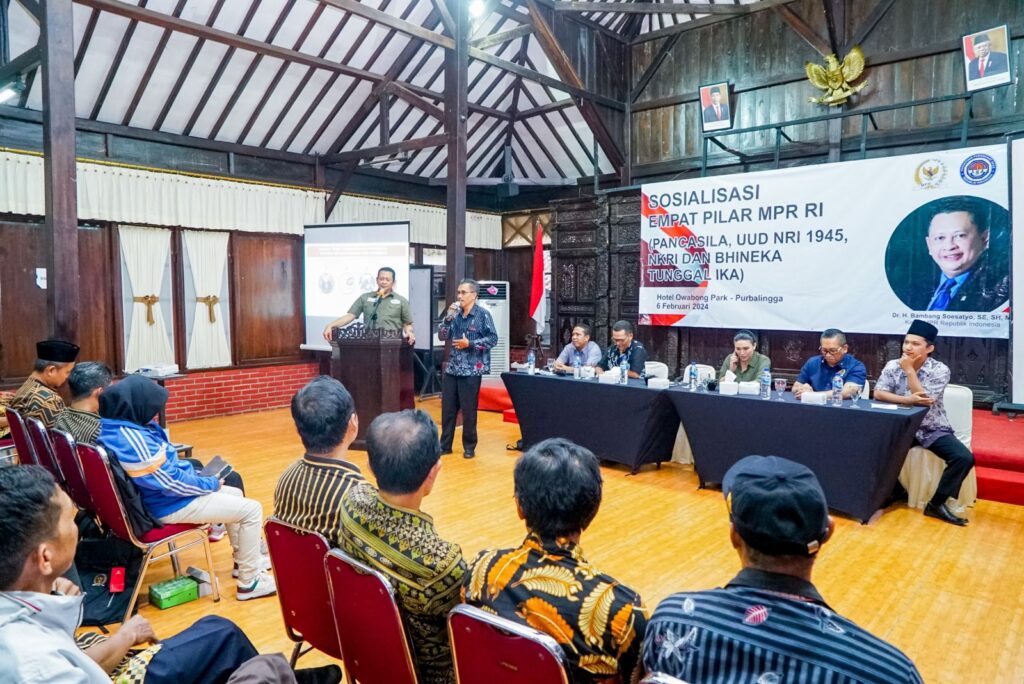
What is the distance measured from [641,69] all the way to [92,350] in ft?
25.4

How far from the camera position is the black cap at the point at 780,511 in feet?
3.76

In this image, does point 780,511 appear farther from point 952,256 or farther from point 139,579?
point 952,256

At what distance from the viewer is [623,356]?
212 inches

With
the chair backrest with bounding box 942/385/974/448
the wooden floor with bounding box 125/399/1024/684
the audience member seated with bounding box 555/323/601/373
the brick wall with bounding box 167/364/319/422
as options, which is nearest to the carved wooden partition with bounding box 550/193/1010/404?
the chair backrest with bounding box 942/385/974/448

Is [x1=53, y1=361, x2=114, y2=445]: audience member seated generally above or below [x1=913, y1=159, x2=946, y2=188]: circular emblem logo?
below

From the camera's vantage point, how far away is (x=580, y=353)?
18.3 feet

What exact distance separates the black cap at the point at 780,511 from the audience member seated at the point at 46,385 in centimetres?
336

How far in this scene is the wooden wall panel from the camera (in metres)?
8.13

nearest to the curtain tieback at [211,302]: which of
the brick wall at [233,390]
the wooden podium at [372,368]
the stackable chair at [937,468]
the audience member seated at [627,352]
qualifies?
the brick wall at [233,390]

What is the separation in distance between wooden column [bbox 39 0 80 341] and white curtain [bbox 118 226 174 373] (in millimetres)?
3265

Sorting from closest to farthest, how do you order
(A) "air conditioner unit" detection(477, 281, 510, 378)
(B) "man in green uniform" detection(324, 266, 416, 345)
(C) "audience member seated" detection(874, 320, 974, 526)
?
1. (C) "audience member seated" detection(874, 320, 974, 526)
2. (B) "man in green uniform" detection(324, 266, 416, 345)
3. (A) "air conditioner unit" detection(477, 281, 510, 378)

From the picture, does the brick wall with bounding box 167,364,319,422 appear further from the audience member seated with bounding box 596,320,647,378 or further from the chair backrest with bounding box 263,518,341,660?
the chair backrest with bounding box 263,518,341,660

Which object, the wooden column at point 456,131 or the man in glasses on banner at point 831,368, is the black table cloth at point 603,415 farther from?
the wooden column at point 456,131

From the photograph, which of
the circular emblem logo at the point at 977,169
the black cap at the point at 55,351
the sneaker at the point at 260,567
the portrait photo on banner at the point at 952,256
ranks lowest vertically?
the sneaker at the point at 260,567
